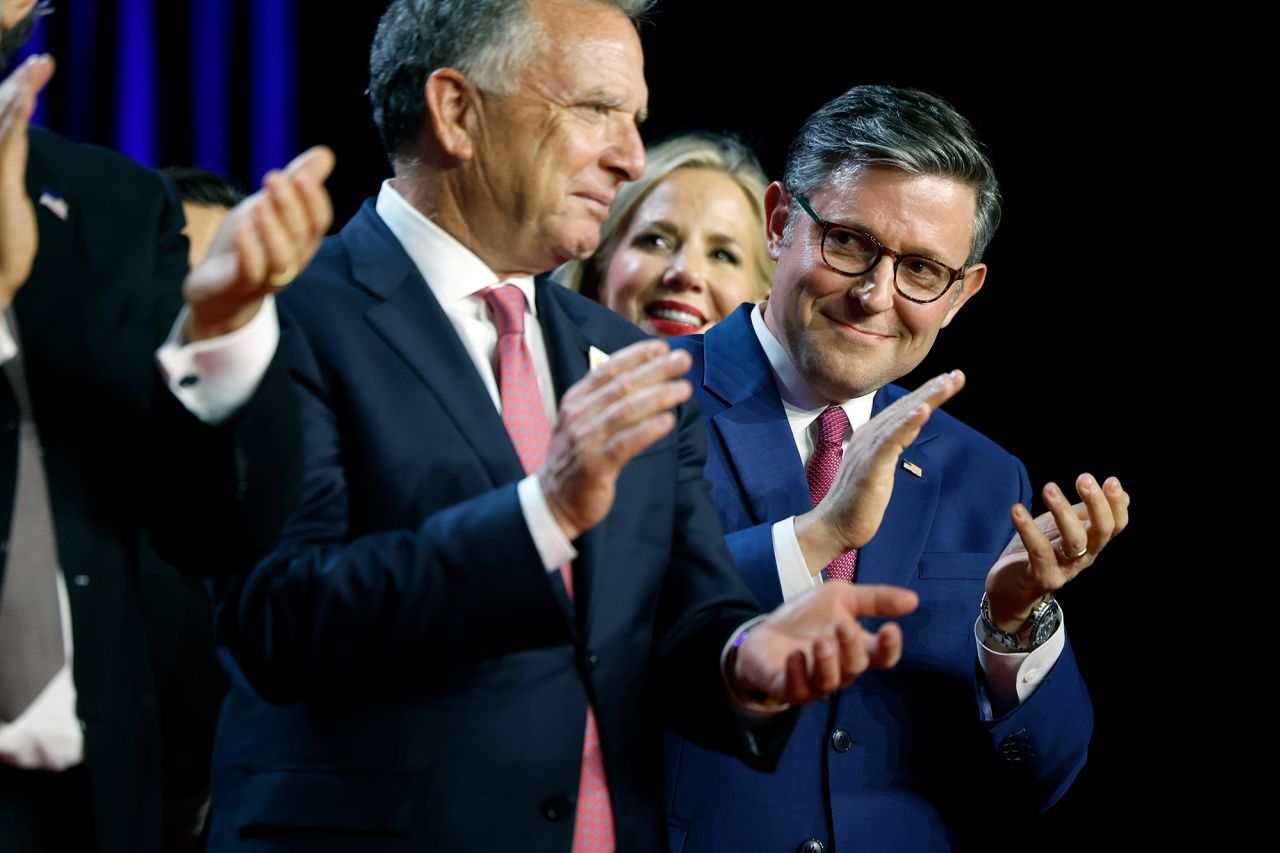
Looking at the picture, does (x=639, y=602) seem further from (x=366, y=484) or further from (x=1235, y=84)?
(x=1235, y=84)

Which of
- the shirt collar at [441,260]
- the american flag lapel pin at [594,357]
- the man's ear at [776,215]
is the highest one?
the shirt collar at [441,260]

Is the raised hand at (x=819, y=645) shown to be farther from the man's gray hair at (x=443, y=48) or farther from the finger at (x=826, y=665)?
the man's gray hair at (x=443, y=48)

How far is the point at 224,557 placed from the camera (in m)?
1.38

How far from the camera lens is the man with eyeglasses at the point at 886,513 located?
6.75 feet

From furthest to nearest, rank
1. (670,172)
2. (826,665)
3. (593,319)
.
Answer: (670,172)
(593,319)
(826,665)

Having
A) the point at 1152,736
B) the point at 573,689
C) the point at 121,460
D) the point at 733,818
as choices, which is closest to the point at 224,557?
the point at 121,460

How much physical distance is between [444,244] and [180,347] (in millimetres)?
476

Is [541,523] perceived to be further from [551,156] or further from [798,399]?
[798,399]

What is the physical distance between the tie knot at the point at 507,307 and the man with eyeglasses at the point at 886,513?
1.88 ft

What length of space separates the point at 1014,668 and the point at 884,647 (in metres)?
0.75

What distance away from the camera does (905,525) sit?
2.27 meters

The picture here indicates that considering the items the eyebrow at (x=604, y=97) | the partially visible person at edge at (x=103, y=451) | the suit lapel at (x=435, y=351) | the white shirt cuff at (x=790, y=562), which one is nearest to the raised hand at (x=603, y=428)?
the suit lapel at (x=435, y=351)

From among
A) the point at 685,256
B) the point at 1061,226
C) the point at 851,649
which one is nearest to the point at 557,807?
the point at 851,649

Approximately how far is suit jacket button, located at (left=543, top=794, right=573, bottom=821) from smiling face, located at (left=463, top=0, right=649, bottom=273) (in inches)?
25.2
